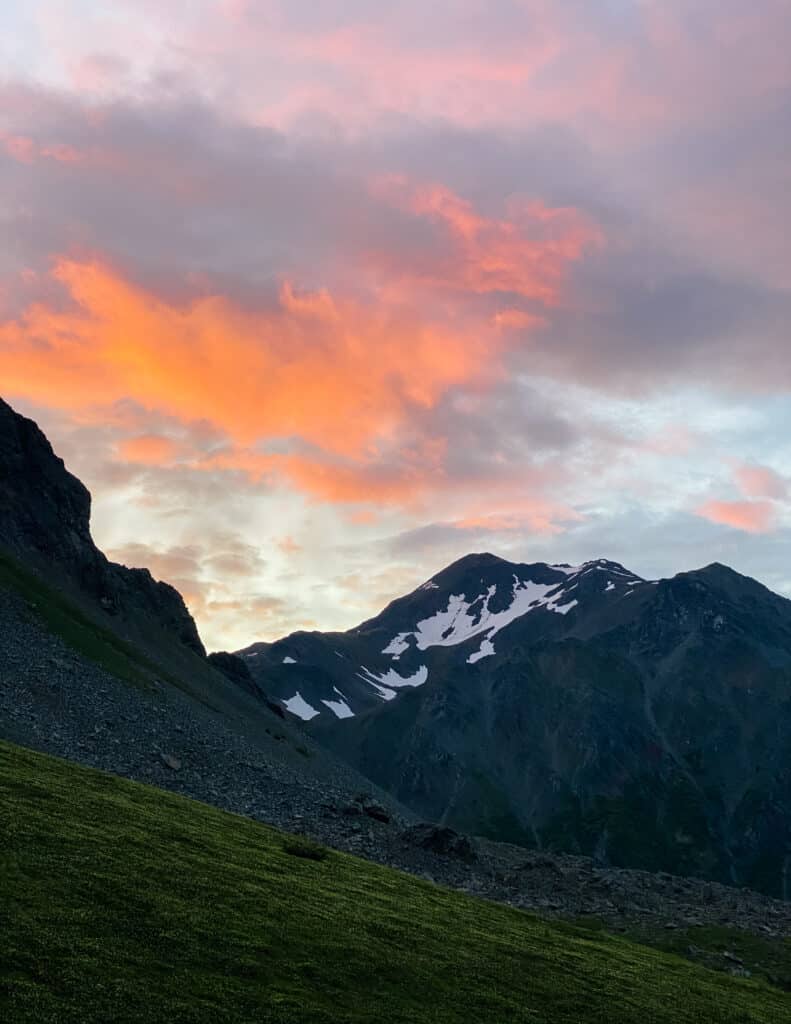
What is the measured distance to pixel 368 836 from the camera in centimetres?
6912

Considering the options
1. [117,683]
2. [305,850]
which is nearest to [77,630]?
[117,683]

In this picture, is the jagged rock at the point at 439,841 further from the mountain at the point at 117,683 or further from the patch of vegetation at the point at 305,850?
the patch of vegetation at the point at 305,850

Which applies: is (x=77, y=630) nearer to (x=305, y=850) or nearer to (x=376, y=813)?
(x=376, y=813)

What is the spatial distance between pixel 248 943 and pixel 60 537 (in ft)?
481

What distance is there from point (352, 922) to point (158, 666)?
387 ft

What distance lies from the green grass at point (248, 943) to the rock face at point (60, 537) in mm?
114885

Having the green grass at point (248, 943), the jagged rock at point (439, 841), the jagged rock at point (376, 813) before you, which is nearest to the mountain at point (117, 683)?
the jagged rock at point (376, 813)

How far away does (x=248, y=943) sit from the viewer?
93.7ft

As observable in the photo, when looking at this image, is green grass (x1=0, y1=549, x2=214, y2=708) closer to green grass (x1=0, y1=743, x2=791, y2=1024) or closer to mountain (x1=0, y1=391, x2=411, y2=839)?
mountain (x1=0, y1=391, x2=411, y2=839)

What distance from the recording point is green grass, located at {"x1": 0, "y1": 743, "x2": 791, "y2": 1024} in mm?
23984

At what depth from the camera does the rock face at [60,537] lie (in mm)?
154875

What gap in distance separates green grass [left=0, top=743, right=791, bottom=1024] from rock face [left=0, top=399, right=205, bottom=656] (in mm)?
114885

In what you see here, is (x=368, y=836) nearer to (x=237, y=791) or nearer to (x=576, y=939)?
(x=237, y=791)

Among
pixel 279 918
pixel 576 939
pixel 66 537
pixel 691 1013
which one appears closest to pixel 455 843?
pixel 576 939
